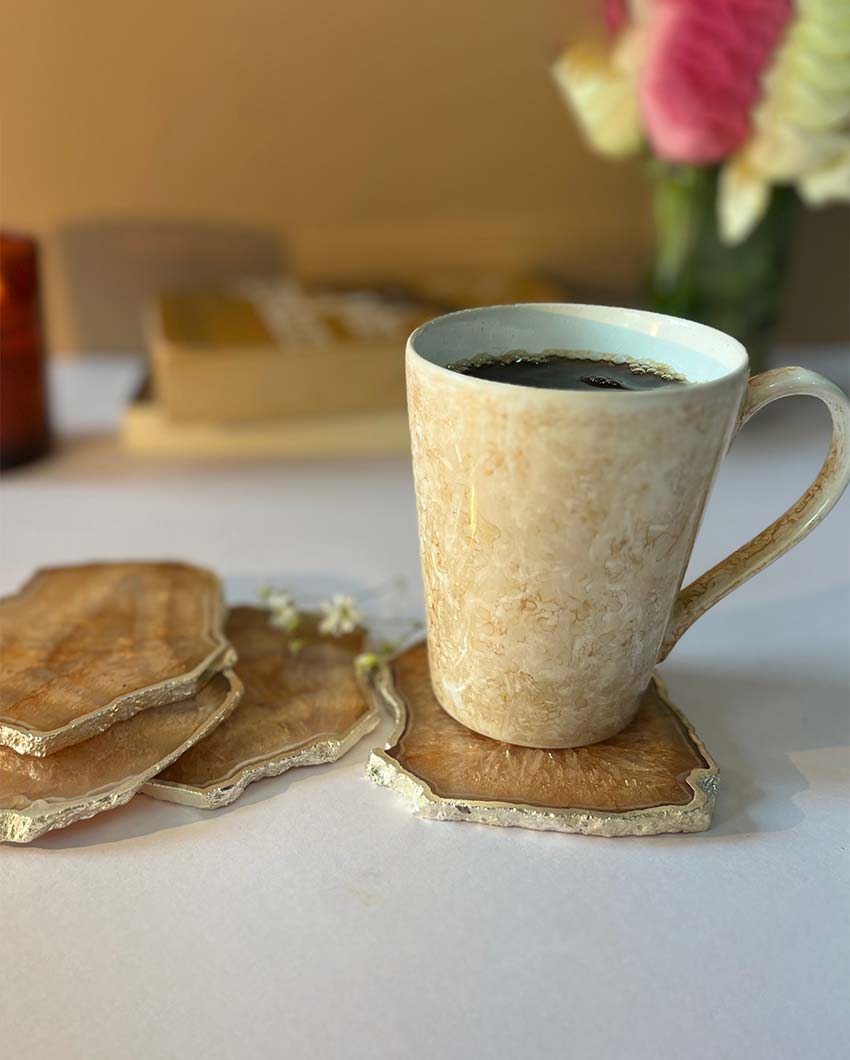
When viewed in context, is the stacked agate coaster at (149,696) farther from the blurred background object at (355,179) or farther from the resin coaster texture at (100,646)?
the blurred background object at (355,179)

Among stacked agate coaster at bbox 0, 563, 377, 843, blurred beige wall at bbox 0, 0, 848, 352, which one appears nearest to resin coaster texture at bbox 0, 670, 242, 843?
stacked agate coaster at bbox 0, 563, 377, 843

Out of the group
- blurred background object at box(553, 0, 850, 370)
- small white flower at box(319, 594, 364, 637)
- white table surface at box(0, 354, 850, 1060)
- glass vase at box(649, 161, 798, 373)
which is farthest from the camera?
glass vase at box(649, 161, 798, 373)

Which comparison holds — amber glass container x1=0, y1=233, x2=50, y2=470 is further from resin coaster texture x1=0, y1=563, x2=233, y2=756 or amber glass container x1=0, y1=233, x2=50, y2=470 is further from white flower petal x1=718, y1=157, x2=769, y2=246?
white flower petal x1=718, y1=157, x2=769, y2=246

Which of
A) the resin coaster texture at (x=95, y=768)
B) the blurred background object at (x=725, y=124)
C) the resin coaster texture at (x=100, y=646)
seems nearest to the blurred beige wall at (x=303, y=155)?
the blurred background object at (x=725, y=124)

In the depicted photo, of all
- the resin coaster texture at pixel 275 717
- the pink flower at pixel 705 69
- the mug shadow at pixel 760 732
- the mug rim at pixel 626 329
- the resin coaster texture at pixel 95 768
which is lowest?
the mug shadow at pixel 760 732

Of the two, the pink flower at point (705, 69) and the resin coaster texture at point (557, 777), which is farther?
the pink flower at point (705, 69)

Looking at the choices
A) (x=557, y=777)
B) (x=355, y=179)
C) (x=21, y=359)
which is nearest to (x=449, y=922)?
(x=557, y=777)
